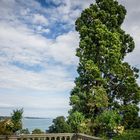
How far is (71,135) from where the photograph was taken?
13531mm

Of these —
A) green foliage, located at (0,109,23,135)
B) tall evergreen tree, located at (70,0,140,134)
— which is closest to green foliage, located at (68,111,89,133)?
tall evergreen tree, located at (70,0,140,134)

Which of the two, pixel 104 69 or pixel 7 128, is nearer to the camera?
pixel 7 128

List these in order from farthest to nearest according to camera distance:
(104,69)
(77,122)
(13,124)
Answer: (104,69)
(77,122)
(13,124)

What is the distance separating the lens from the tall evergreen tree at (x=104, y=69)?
67.7 ft

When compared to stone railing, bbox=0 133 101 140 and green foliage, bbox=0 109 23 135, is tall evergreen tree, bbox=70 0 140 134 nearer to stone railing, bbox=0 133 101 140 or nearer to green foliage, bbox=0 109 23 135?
stone railing, bbox=0 133 101 140

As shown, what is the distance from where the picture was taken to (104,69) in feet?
69.2

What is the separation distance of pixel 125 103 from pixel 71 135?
909cm

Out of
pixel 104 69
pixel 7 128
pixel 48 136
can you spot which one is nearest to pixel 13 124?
pixel 7 128

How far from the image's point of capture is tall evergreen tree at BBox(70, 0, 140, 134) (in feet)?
67.7

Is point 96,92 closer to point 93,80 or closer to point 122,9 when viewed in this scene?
point 93,80

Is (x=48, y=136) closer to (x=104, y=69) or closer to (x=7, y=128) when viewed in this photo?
(x=7, y=128)

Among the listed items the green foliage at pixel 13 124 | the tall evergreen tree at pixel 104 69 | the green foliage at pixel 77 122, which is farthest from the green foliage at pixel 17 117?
the tall evergreen tree at pixel 104 69

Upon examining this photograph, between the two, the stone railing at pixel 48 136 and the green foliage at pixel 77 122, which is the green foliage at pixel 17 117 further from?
the green foliage at pixel 77 122

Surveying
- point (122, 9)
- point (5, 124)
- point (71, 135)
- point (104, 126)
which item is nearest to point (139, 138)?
point (71, 135)
